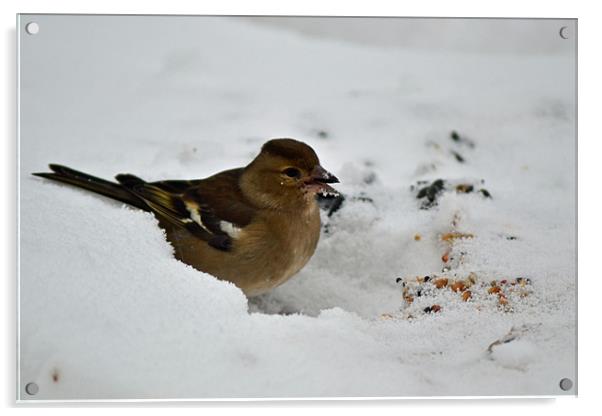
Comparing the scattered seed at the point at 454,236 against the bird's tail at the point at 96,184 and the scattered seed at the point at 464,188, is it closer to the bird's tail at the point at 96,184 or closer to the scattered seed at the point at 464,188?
the scattered seed at the point at 464,188

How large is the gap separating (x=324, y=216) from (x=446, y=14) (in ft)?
2.49

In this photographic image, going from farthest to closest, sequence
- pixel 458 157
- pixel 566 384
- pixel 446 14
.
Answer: pixel 458 157 < pixel 446 14 < pixel 566 384

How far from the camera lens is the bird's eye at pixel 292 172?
2523 mm

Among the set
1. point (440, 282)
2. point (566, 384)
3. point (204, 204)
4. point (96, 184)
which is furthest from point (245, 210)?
point (566, 384)

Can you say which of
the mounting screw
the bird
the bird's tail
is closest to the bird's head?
the bird

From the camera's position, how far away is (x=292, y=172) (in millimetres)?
2531

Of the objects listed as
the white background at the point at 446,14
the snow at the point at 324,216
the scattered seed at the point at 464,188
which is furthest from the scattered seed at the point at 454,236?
the white background at the point at 446,14

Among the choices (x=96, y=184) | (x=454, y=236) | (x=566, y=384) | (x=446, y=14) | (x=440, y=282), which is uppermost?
(x=446, y=14)

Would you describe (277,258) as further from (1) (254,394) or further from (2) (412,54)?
(2) (412,54)

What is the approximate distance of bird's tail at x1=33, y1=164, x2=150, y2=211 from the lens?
2.49 m

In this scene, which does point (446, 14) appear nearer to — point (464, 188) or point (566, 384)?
point (464, 188)

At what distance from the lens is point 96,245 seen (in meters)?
2.34

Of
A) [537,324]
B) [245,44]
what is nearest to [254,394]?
[537,324]

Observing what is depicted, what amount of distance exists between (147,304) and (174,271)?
13 cm
